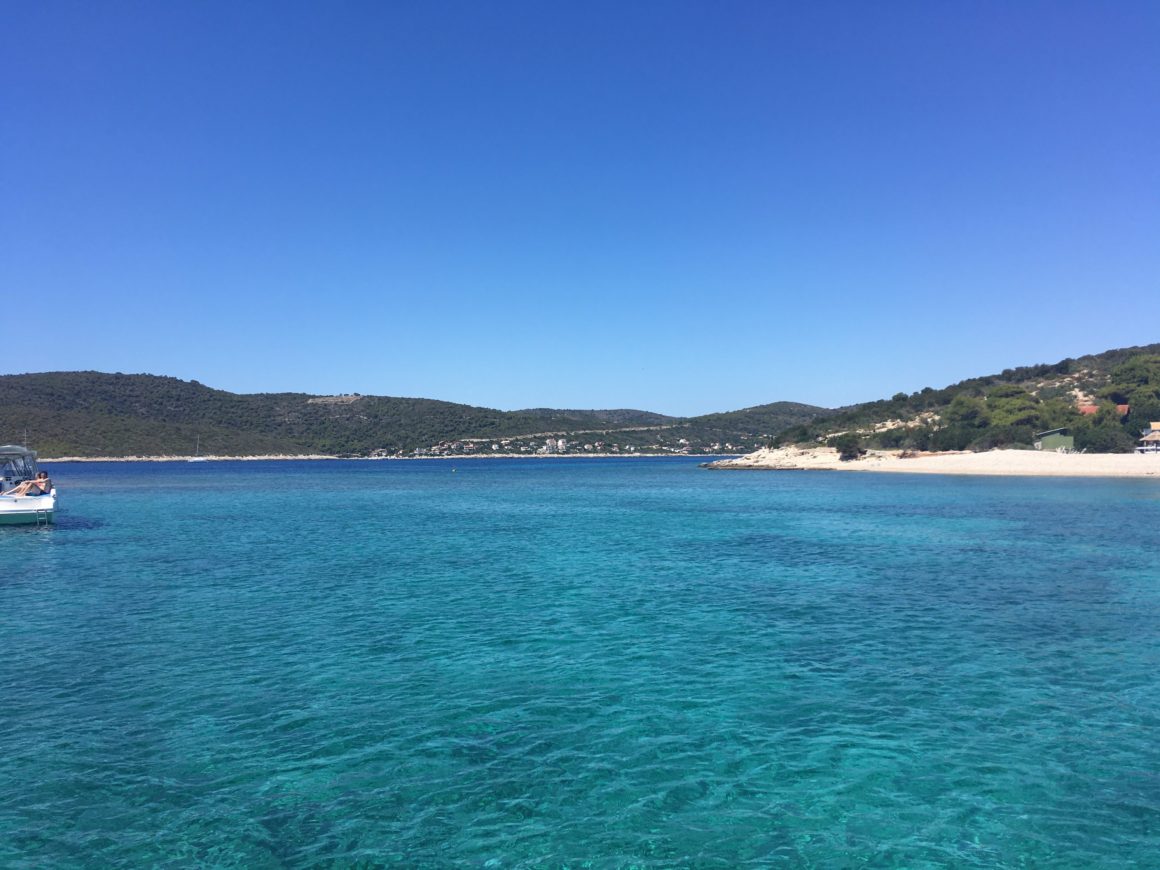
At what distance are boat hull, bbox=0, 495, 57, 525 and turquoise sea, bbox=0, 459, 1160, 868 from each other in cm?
1899

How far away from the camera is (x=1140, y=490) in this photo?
6512 cm

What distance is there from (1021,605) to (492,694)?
50.9ft

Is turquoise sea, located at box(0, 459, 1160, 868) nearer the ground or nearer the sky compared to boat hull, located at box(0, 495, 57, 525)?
nearer the ground

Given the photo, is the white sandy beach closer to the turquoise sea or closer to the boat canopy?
the turquoise sea

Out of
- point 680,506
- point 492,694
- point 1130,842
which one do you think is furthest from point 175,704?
point 680,506

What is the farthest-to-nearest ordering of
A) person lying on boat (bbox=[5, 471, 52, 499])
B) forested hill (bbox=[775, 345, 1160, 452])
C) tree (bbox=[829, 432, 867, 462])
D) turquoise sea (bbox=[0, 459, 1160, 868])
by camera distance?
tree (bbox=[829, 432, 867, 462]), forested hill (bbox=[775, 345, 1160, 452]), person lying on boat (bbox=[5, 471, 52, 499]), turquoise sea (bbox=[0, 459, 1160, 868])

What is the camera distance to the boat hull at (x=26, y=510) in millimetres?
44188

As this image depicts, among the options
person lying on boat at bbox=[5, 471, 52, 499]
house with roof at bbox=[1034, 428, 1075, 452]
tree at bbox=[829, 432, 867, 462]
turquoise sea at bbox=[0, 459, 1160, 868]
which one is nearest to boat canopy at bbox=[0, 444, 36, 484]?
person lying on boat at bbox=[5, 471, 52, 499]

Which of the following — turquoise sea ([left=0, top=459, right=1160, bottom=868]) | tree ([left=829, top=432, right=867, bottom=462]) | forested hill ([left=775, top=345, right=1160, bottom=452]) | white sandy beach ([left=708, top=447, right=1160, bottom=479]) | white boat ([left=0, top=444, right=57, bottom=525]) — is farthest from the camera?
tree ([left=829, top=432, right=867, bottom=462])

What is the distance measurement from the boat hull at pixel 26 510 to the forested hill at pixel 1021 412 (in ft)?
373

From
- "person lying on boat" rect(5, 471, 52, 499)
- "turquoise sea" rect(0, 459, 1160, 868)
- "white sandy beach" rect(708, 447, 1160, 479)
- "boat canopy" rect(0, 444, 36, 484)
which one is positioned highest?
"boat canopy" rect(0, 444, 36, 484)

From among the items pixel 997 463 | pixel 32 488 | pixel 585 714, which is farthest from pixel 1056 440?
pixel 32 488

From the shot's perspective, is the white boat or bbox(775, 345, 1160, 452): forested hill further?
bbox(775, 345, 1160, 452): forested hill

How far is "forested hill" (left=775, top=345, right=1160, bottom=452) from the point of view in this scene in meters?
105
